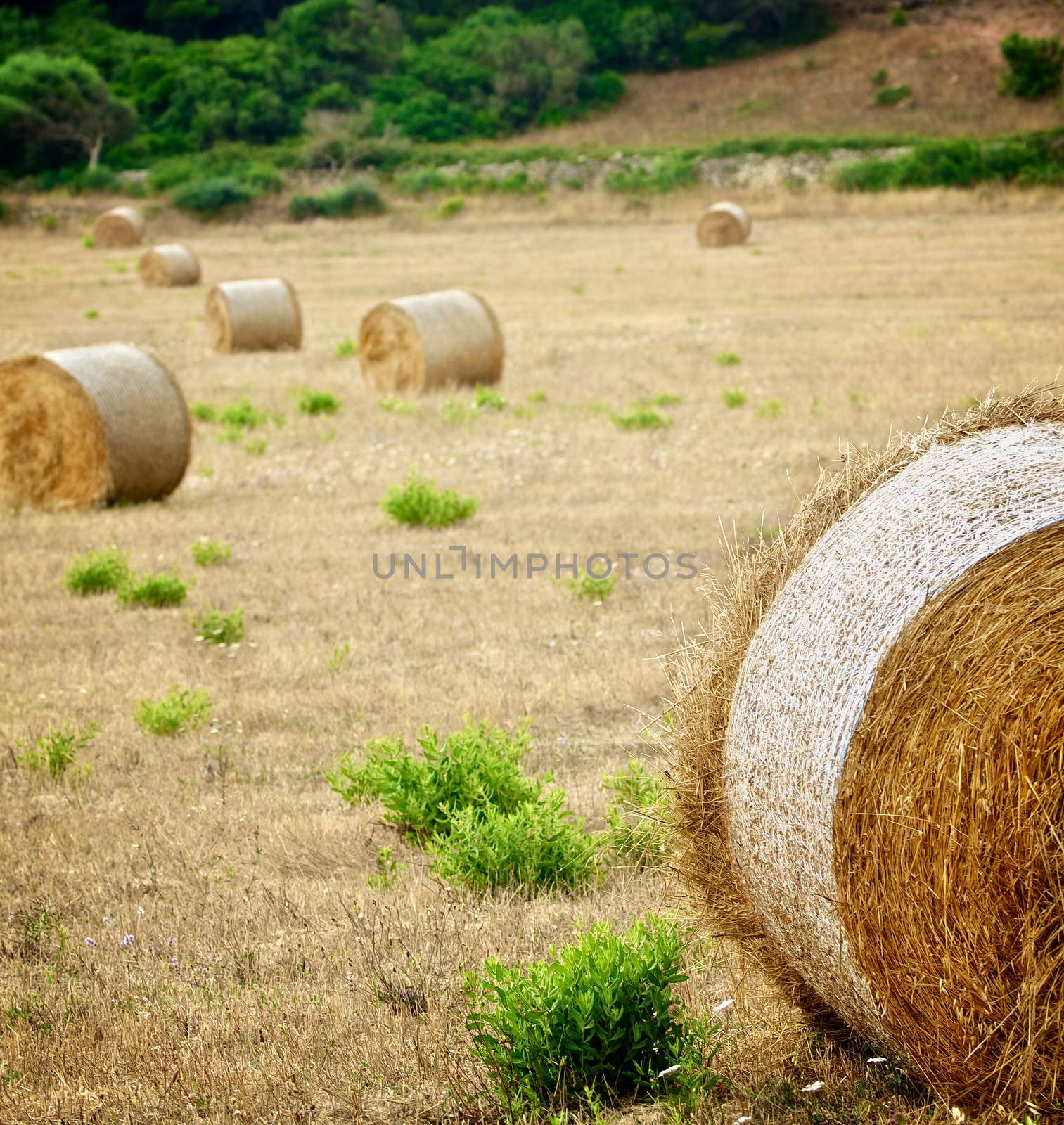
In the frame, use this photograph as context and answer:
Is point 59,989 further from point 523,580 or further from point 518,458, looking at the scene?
point 518,458

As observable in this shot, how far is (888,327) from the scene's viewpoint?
Result: 62.7ft

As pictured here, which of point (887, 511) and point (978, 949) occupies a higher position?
point (887, 511)

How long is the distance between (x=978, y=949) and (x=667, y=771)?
118 centimetres

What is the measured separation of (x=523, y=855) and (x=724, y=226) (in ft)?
103

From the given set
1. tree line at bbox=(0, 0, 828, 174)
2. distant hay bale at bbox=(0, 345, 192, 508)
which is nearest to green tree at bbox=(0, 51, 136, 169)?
tree line at bbox=(0, 0, 828, 174)

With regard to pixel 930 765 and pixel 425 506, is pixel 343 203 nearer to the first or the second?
pixel 425 506

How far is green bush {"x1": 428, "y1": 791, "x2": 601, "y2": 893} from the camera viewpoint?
4691 millimetres

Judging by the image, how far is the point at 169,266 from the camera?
30125mm

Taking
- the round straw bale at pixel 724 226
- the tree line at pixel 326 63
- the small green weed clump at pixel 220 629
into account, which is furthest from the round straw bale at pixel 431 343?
the tree line at pixel 326 63

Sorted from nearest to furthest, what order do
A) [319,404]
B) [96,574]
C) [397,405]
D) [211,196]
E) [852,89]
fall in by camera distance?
[96,574] < [397,405] < [319,404] < [211,196] < [852,89]

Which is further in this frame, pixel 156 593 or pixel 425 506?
pixel 425 506

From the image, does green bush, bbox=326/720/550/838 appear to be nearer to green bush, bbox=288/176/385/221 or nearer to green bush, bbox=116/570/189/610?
green bush, bbox=116/570/189/610

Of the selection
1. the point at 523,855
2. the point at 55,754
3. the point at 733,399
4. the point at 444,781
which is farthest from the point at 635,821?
the point at 733,399

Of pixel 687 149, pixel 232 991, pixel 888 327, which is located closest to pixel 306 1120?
pixel 232 991
